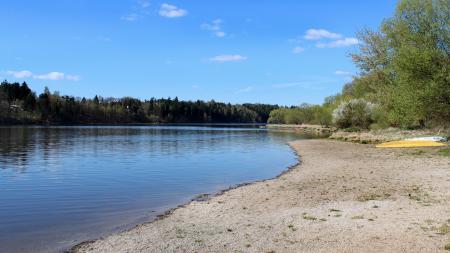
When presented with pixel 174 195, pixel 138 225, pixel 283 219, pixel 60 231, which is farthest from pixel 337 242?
pixel 174 195

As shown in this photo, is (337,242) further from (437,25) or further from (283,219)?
(437,25)

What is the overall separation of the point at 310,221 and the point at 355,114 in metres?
91.3

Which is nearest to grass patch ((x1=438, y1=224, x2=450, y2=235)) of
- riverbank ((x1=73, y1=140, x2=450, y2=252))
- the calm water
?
riverbank ((x1=73, y1=140, x2=450, y2=252))

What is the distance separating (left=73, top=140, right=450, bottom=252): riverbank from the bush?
76.8 meters

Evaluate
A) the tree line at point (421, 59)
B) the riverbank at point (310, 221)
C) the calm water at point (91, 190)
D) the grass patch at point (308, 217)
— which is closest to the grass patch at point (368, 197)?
the riverbank at point (310, 221)

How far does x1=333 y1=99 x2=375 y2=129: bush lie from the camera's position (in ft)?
320

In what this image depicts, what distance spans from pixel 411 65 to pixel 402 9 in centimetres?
991

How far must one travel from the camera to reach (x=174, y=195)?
22.6 meters

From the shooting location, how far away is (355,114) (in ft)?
332

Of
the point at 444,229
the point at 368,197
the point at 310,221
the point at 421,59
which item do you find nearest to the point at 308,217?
the point at 310,221

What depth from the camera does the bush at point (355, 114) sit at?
97500 millimetres

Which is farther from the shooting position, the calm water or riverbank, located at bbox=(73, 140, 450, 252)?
the calm water

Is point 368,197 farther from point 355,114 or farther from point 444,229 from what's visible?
point 355,114

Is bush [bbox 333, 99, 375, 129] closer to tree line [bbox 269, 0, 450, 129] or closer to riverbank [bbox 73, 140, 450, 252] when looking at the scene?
tree line [bbox 269, 0, 450, 129]
